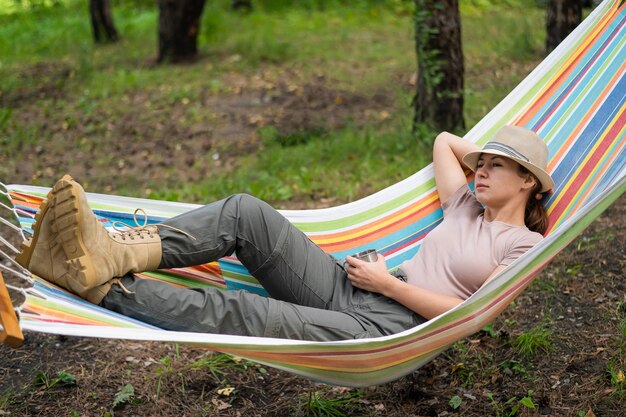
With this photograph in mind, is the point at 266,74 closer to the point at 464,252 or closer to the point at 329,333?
the point at 464,252

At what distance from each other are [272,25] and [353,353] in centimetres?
742

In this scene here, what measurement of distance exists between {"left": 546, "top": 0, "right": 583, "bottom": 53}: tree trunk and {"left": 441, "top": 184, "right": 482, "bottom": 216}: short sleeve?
3.42 m

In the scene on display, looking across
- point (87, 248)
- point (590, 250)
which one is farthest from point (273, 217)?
point (590, 250)

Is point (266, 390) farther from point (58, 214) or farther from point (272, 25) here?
point (272, 25)

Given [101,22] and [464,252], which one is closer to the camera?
[464,252]

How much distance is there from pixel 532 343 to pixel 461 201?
22.8 inches

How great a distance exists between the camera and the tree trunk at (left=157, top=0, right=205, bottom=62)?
6999 mm

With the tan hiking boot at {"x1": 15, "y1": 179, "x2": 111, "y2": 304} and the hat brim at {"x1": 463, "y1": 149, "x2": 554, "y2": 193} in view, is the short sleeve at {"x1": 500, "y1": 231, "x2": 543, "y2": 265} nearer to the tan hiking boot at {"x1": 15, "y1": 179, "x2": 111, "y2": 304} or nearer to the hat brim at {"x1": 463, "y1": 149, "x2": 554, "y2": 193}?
the hat brim at {"x1": 463, "y1": 149, "x2": 554, "y2": 193}

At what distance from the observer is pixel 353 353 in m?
1.87

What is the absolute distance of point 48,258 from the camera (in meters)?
1.98

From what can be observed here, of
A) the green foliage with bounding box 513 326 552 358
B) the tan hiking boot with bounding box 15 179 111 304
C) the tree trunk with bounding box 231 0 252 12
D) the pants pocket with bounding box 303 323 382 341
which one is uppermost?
the tan hiking boot with bounding box 15 179 111 304

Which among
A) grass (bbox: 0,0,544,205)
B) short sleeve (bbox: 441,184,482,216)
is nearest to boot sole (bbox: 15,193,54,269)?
Result: short sleeve (bbox: 441,184,482,216)

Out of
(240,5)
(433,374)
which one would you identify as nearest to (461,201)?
(433,374)

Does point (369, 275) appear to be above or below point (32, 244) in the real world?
below
